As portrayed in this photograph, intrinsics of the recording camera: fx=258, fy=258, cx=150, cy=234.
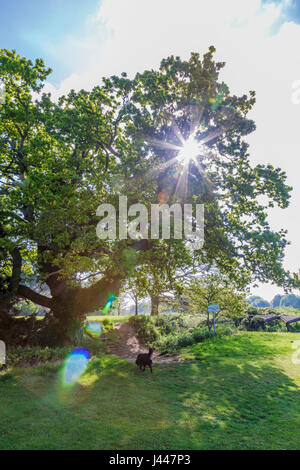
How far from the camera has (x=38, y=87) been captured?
15086mm

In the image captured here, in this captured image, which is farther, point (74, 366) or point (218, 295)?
point (218, 295)

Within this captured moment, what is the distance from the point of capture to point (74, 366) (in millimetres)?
11133

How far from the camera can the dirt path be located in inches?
563

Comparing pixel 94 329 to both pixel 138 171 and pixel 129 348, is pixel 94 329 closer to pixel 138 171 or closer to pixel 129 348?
pixel 129 348

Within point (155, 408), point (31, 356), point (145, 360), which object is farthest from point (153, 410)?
point (31, 356)

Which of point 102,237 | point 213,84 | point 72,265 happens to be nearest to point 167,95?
point 213,84

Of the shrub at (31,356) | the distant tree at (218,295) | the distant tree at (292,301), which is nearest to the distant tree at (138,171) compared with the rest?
the shrub at (31,356)

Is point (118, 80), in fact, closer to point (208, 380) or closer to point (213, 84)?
point (213, 84)

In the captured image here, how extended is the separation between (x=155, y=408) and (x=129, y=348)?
41.7ft

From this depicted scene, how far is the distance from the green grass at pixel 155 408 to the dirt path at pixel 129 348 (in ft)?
7.47

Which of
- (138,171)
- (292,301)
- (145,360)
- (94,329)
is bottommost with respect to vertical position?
(292,301)

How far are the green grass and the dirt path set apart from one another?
228cm

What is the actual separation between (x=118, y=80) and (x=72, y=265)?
11.2 meters

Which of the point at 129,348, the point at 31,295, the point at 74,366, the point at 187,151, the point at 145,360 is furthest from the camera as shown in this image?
the point at 129,348
